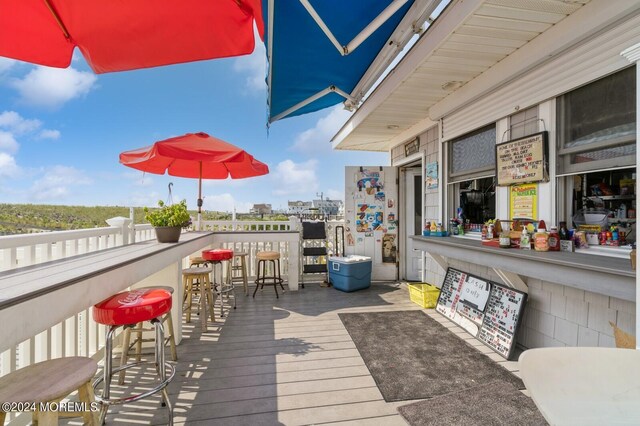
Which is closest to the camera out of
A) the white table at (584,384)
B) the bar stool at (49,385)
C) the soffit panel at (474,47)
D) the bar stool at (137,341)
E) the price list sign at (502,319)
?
the white table at (584,384)

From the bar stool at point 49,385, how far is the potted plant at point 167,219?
1695mm

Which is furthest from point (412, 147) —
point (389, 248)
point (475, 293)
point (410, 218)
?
point (475, 293)

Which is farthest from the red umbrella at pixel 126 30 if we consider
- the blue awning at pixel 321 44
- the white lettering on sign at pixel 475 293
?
the white lettering on sign at pixel 475 293

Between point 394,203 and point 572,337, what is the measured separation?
11.6ft

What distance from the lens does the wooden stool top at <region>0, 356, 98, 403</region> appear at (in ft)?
3.51

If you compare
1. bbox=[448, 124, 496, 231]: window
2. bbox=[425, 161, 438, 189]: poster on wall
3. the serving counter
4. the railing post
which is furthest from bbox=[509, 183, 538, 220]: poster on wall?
the railing post

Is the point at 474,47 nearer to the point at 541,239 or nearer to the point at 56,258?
the point at 541,239

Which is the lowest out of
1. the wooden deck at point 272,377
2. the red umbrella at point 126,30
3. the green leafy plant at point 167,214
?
the wooden deck at point 272,377

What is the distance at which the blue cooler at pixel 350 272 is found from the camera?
4898 mm

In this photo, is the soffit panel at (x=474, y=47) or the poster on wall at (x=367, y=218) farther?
the poster on wall at (x=367, y=218)

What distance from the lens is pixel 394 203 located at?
5590mm

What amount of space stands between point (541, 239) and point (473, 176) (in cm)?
134

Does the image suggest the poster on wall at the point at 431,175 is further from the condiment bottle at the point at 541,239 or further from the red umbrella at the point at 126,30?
the red umbrella at the point at 126,30

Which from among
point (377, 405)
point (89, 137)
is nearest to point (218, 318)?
point (377, 405)
